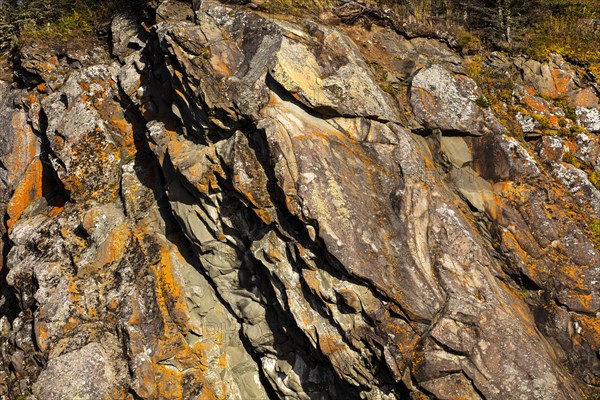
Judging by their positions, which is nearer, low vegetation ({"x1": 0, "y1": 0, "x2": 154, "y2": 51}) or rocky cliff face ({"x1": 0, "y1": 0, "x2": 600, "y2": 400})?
rocky cliff face ({"x1": 0, "y1": 0, "x2": 600, "y2": 400})

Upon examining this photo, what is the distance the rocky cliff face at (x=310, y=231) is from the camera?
8312 mm

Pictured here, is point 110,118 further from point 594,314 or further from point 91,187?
point 594,314

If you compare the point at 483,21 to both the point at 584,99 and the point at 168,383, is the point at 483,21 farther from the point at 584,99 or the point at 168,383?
the point at 168,383

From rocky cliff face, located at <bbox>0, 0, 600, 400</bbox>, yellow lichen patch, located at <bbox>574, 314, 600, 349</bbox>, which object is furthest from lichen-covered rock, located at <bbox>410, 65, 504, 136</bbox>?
yellow lichen patch, located at <bbox>574, 314, 600, 349</bbox>

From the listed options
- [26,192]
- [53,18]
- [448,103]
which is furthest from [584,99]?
[53,18]

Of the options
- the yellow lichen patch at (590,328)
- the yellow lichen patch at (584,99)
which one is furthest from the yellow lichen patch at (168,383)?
the yellow lichen patch at (584,99)

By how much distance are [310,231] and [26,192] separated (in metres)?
8.44

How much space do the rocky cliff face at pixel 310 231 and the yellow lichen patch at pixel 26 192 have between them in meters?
1.01

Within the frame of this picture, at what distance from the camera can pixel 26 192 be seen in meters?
13.0

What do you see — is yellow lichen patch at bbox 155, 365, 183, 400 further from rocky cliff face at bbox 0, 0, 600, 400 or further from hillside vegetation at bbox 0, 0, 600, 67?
hillside vegetation at bbox 0, 0, 600, 67

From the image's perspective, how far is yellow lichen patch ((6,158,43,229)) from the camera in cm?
1280

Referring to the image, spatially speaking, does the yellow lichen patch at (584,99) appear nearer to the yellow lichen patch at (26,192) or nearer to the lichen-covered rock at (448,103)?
the lichen-covered rock at (448,103)

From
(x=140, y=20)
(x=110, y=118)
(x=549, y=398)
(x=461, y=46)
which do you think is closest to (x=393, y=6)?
(x=461, y=46)

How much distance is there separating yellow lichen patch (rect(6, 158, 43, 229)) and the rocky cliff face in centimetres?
101
